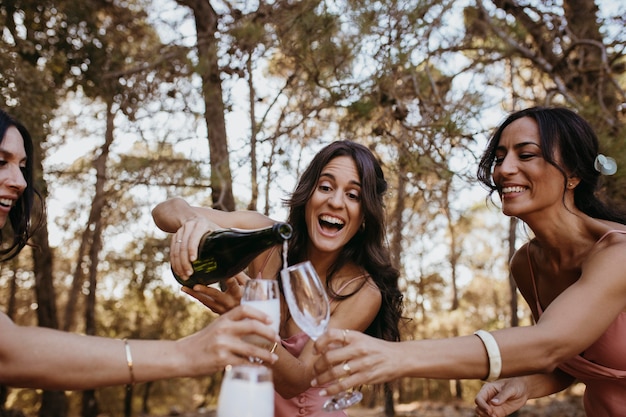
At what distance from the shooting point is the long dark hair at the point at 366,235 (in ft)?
8.36

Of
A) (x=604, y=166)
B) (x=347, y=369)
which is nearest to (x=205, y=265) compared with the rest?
(x=347, y=369)

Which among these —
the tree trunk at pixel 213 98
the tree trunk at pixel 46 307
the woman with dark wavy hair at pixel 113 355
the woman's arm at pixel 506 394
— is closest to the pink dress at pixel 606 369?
the woman's arm at pixel 506 394

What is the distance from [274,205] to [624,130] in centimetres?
267

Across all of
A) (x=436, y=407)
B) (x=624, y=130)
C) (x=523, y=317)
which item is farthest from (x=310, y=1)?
(x=523, y=317)

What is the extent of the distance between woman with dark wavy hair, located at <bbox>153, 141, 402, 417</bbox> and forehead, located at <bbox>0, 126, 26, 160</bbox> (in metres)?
0.56

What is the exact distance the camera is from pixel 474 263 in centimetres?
1925

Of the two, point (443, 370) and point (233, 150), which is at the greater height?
point (233, 150)

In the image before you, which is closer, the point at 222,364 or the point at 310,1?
the point at 222,364

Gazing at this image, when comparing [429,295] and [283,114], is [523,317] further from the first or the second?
[283,114]

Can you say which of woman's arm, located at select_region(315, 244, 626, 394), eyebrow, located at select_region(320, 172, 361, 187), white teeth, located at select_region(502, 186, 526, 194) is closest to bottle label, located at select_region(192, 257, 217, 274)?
woman's arm, located at select_region(315, 244, 626, 394)

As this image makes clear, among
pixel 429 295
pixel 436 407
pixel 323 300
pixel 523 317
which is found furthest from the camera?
pixel 523 317

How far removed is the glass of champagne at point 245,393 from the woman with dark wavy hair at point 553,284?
0.94ft

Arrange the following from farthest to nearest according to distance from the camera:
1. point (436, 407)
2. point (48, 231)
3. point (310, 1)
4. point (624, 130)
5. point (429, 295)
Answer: point (429, 295) < point (436, 407) < point (48, 231) < point (310, 1) < point (624, 130)

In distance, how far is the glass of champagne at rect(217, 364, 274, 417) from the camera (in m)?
1.17
